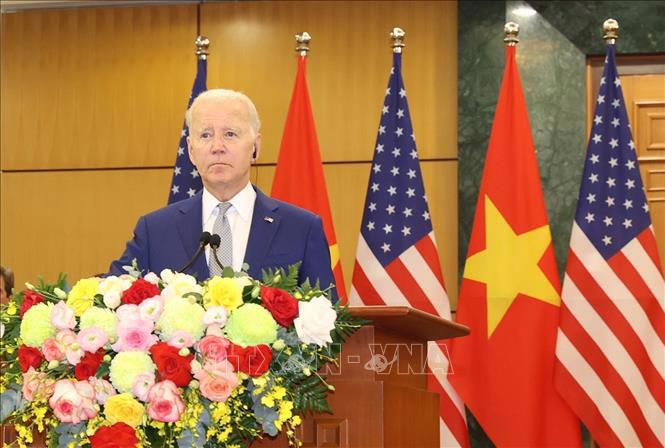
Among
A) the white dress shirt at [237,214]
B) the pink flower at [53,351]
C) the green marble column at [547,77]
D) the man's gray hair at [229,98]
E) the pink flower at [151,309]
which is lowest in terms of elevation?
the pink flower at [53,351]

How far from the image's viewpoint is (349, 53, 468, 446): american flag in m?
5.18

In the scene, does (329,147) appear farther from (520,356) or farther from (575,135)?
(520,356)

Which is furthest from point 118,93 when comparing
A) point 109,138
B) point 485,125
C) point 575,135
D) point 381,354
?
point 381,354

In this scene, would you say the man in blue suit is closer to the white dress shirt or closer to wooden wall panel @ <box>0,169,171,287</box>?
the white dress shirt

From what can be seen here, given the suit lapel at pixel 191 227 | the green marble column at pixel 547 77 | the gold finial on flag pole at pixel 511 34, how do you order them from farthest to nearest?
the green marble column at pixel 547 77 < the gold finial on flag pole at pixel 511 34 < the suit lapel at pixel 191 227

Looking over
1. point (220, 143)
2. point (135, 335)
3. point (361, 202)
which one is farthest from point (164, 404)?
point (361, 202)

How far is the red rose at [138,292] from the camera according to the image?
87.6 inches

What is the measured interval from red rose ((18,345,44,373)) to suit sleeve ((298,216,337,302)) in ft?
2.86

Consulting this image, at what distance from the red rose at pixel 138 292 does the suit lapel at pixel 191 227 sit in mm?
610

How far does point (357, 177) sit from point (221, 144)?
3.03 m

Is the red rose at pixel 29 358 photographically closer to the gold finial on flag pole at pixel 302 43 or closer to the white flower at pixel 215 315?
the white flower at pixel 215 315

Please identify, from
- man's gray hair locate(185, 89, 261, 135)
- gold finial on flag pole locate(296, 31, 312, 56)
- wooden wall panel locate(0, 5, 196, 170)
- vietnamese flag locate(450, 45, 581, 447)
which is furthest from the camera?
wooden wall panel locate(0, 5, 196, 170)

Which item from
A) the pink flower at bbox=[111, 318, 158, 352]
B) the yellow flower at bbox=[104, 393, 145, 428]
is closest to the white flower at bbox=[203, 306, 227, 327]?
the pink flower at bbox=[111, 318, 158, 352]

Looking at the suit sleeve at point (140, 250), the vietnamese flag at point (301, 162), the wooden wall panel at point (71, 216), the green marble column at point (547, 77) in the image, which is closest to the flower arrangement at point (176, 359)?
the suit sleeve at point (140, 250)
